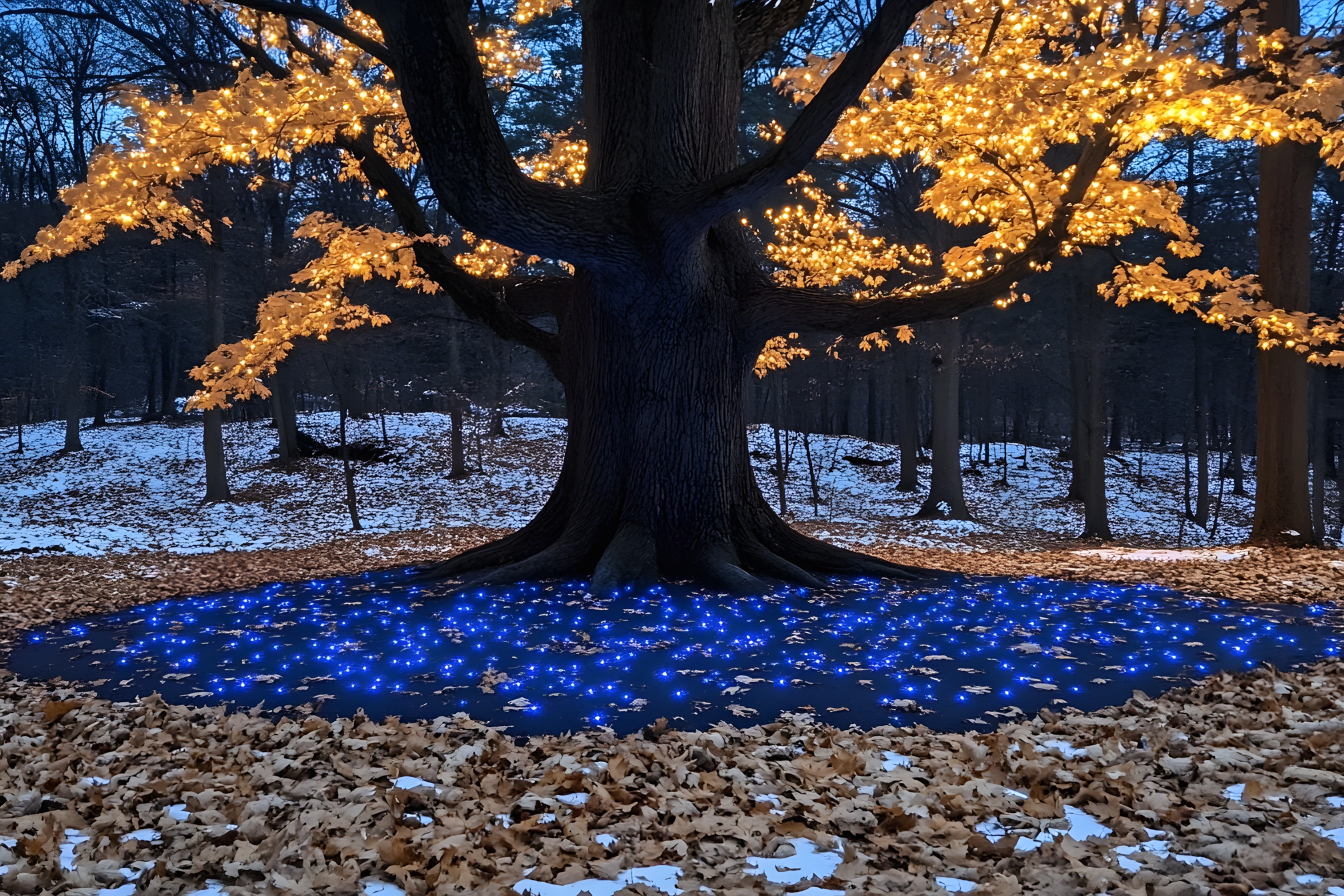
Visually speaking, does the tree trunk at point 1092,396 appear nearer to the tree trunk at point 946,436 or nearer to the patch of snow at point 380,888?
the tree trunk at point 946,436

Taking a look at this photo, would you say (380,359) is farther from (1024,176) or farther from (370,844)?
(370,844)

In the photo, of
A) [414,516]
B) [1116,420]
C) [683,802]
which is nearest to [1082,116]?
[683,802]

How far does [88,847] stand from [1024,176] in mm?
9126

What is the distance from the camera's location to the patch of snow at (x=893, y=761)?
364 centimetres

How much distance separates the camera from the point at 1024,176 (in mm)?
8477

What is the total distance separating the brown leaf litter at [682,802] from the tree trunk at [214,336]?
49.3 feet

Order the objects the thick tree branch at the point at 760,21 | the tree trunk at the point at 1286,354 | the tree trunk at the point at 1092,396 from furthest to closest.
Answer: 1. the tree trunk at the point at 1092,396
2. the tree trunk at the point at 1286,354
3. the thick tree branch at the point at 760,21

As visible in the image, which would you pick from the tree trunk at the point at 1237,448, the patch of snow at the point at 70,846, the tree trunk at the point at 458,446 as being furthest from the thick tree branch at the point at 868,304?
the tree trunk at the point at 1237,448

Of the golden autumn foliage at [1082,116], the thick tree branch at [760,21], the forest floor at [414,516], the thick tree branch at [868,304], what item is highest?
the thick tree branch at [760,21]

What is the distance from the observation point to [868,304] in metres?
7.88

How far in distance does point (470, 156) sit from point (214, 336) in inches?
602

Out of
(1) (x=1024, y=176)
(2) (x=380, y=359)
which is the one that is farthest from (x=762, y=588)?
(2) (x=380, y=359)

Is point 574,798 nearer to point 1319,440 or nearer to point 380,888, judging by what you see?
point 380,888

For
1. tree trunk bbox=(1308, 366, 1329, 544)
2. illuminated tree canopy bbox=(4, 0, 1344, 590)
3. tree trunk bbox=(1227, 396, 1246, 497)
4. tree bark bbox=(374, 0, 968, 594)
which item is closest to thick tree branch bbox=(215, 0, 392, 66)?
illuminated tree canopy bbox=(4, 0, 1344, 590)
